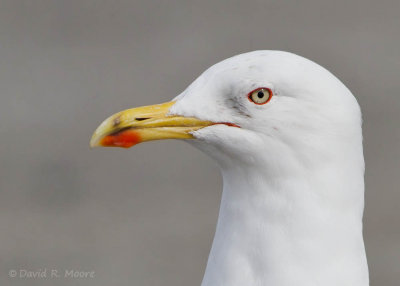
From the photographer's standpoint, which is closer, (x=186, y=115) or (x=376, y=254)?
(x=186, y=115)

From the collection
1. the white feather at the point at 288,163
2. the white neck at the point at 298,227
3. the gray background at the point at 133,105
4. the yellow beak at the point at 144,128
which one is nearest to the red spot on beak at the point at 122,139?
the yellow beak at the point at 144,128

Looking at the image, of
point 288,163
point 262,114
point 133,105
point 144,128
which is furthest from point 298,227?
point 133,105

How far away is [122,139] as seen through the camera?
3.77 meters

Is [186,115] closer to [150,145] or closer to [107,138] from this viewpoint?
[107,138]

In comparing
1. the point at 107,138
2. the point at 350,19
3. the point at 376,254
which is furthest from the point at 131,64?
the point at 107,138

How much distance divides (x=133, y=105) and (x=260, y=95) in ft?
21.5

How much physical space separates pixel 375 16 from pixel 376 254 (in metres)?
4.55

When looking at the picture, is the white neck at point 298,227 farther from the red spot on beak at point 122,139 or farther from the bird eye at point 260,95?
the red spot on beak at point 122,139

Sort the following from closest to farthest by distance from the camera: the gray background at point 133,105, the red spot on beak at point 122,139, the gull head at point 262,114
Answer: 1. the gull head at point 262,114
2. the red spot on beak at point 122,139
3. the gray background at point 133,105

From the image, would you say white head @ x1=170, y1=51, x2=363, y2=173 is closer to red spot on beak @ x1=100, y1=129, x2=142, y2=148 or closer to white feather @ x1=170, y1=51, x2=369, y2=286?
white feather @ x1=170, y1=51, x2=369, y2=286

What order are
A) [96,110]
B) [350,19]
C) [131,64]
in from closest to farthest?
[96,110]
[131,64]
[350,19]

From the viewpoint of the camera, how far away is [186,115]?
3.71 meters

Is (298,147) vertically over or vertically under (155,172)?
over

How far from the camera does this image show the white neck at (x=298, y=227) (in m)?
3.69
